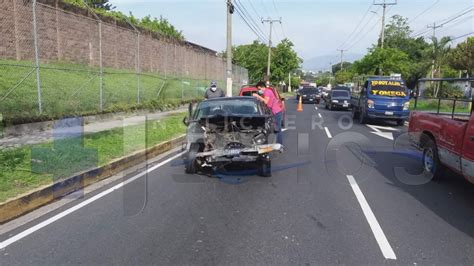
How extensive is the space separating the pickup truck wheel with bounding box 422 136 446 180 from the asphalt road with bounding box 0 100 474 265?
19 centimetres

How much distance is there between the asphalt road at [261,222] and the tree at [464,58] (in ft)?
129

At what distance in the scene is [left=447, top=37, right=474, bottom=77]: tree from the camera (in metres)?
41.5

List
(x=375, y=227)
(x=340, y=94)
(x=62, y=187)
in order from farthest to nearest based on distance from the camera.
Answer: (x=340, y=94) → (x=62, y=187) → (x=375, y=227)

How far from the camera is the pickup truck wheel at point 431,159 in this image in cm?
752

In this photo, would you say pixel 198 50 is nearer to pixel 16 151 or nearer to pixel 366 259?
pixel 16 151

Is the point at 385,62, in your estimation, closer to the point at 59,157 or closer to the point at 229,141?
the point at 229,141

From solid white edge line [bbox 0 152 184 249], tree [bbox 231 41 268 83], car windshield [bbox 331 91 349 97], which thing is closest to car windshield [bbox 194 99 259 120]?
solid white edge line [bbox 0 152 184 249]

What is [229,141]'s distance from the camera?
7840 millimetres

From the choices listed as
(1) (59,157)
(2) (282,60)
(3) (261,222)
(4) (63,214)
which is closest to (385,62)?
(2) (282,60)

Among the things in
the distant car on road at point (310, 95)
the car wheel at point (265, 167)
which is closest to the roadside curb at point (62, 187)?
the car wheel at point (265, 167)

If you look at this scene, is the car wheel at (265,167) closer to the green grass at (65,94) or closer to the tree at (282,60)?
the green grass at (65,94)

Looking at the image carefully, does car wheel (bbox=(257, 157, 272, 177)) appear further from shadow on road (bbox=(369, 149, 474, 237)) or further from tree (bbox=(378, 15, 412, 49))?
tree (bbox=(378, 15, 412, 49))

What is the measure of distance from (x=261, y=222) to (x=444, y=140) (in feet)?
12.6

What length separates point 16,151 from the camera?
8180 mm
